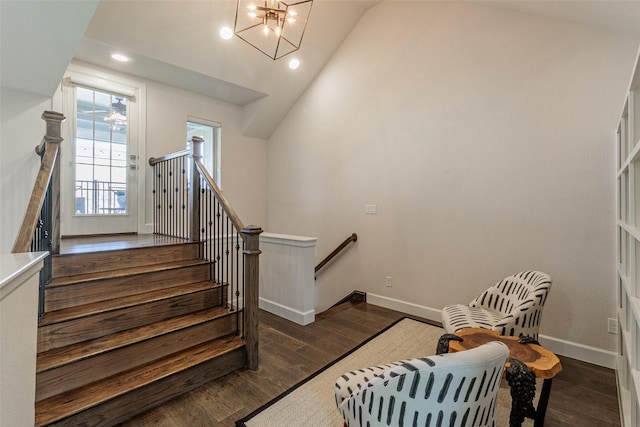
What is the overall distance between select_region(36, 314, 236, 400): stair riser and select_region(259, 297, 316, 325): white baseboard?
92cm

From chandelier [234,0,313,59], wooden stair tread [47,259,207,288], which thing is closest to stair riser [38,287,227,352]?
wooden stair tread [47,259,207,288]

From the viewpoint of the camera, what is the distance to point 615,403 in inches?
83.6

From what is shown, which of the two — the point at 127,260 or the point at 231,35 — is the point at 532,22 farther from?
the point at 127,260

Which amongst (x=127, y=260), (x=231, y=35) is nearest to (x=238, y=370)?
(x=127, y=260)

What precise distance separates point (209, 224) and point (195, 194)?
0.40 meters

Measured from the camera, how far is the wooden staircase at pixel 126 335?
1.84 m

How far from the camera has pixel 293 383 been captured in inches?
90.6

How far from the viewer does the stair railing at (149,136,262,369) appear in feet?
8.21

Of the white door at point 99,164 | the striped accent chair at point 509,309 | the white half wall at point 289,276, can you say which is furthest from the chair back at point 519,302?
the white door at point 99,164

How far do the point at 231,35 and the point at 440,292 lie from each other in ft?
13.4

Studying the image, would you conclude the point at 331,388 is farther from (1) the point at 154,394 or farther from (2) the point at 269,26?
(2) the point at 269,26

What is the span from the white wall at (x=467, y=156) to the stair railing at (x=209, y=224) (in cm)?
183

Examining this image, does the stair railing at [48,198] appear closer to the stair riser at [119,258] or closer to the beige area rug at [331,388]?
the stair riser at [119,258]

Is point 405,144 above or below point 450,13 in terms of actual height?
below
